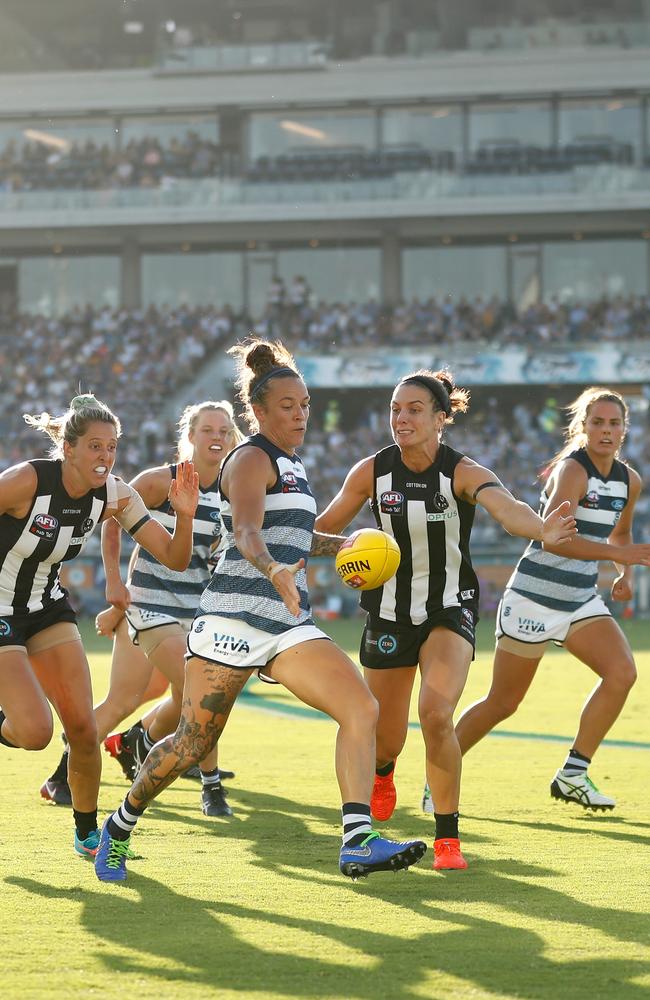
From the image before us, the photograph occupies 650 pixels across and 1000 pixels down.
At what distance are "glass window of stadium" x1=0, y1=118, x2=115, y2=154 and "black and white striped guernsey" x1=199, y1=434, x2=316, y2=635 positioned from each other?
4347 centimetres

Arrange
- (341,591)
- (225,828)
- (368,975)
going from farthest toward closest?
(341,591), (225,828), (368,975)

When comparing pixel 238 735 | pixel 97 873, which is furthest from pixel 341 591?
pixel 97 873

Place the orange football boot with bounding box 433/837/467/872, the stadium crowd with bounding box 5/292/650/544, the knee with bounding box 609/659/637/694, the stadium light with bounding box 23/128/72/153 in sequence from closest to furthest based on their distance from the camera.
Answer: the orange football boot with bounding box 433/837/467/872, the knee with bounding box 609/659/637/694, the stadium crowd with bounding box 5/292/650/544, the stadium light with bounding box 23/128/72/153

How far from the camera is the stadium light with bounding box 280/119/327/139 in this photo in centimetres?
4603

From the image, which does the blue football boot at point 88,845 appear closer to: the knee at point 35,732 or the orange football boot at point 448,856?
the knee at point 35,732

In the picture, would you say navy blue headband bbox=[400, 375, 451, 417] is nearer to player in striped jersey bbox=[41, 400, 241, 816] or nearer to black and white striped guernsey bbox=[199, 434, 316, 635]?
black and white striped guernsey bbox=[199, 434, 316, 635]

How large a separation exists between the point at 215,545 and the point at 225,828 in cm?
180

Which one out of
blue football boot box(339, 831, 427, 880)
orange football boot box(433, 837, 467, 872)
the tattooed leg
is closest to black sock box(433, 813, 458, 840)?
orange football boot box(433, 837, 467, 872)

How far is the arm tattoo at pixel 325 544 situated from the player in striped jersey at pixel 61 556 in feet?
1.89

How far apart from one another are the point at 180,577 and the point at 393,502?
2.08 meters

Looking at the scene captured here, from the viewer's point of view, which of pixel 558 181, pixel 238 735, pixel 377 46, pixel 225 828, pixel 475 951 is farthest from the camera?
pixel 377 46

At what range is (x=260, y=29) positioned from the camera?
4812cm

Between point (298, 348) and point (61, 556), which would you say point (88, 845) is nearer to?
point (61, 556)

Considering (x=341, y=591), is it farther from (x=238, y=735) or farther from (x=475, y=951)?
(x=475, y=951)
